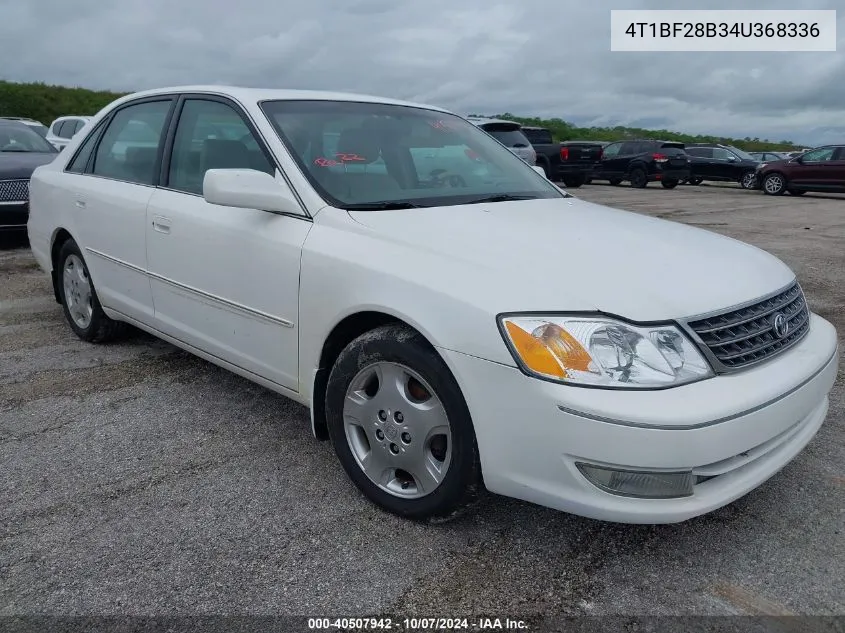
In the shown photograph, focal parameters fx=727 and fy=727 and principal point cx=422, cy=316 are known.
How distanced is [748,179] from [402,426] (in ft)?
73.0

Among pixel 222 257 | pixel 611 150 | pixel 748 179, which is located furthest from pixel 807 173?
pixel 222 257

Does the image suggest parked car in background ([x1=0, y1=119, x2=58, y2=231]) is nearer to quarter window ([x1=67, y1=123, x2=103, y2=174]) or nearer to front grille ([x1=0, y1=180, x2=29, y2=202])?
front grille ([x1=0, y1=180, x2=29, y2=202])

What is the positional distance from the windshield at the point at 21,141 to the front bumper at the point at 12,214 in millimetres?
1447

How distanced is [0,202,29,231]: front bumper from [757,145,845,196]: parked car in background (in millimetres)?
18045

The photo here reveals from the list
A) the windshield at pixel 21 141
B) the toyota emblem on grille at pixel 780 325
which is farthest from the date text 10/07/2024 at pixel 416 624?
the windshield at pixel 21 141

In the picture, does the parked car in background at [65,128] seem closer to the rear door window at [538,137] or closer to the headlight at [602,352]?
the rear door window at [538,137]

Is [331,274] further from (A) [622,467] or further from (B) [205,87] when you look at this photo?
(B) [205,87]

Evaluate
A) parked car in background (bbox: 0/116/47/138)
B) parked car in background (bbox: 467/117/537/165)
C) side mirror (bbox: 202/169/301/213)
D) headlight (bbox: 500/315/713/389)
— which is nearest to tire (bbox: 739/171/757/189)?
parked car in background (bbox: 467/117/537/165)

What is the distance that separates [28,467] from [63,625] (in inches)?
45.2

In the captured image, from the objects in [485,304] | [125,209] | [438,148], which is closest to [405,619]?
[485,304]

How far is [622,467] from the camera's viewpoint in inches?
83.1

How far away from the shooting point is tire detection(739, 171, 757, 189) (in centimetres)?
2177

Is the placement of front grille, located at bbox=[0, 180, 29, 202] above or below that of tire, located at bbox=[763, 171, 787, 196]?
below

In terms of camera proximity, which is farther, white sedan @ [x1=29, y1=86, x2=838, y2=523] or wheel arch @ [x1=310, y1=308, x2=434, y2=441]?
wheel arch @ [x1=310, y1=308, x2=434, y2=441]
